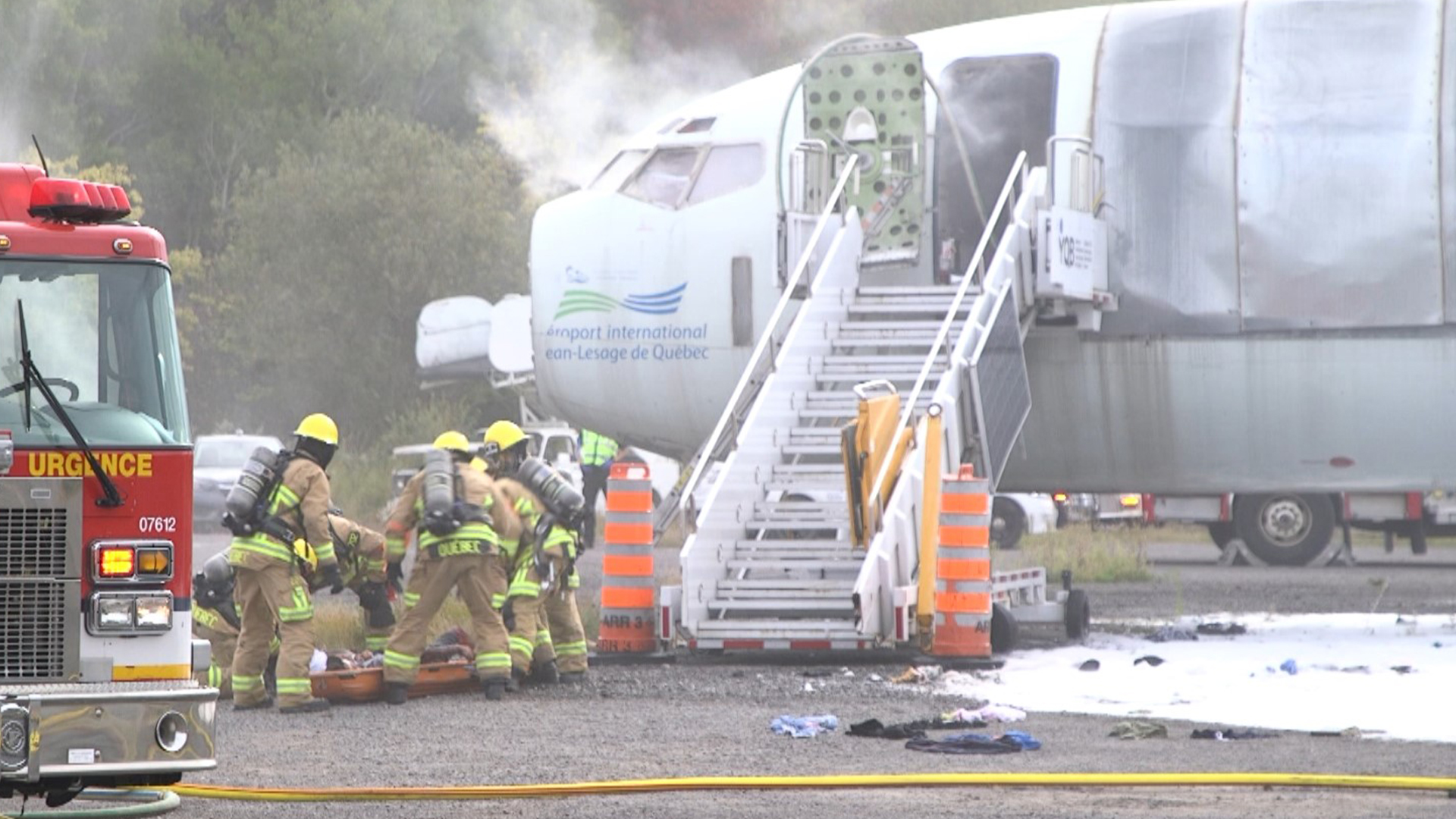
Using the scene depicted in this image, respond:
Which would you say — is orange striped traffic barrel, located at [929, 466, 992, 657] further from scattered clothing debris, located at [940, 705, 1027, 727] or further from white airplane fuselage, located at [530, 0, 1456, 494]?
white airplane fuselage, located at [530, 0, 1456, 494]

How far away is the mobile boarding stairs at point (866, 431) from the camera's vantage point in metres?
14.3

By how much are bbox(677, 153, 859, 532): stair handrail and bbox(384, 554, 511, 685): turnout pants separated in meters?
2.39

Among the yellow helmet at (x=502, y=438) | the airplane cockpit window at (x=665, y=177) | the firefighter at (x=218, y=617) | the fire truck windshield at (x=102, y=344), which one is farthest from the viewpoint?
the airplane cockpit window at (x=665, y=177)

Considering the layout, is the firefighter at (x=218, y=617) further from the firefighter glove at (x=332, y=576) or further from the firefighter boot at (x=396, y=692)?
the firefighter boot at (x=396, y=692)

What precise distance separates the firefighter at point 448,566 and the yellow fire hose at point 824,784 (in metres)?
3.14

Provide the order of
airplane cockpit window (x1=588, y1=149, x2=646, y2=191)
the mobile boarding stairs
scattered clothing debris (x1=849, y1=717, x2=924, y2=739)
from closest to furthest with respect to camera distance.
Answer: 1. scattered clothing debris (x1=849, y1=717, x2=924, y2=739)
2. the mobile boarding stairs
3. airplane cockpit window (x1=588, y1=149, x2=646, y2=191)

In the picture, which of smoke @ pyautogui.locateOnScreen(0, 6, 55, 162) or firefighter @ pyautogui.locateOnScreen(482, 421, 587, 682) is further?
smoke @ pyautogui.locateOnScreen(0, 6, 55, 162)

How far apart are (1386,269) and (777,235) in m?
4.15

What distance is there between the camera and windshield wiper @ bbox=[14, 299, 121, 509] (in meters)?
7.46

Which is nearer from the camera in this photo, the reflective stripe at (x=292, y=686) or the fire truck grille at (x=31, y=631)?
the fire truck grille at (x=31, y=631)

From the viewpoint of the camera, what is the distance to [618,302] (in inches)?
683

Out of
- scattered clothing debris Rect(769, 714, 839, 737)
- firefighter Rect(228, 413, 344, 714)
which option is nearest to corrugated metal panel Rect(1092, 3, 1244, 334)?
scattered clothing debris Rect(769, 714, 839, 737)

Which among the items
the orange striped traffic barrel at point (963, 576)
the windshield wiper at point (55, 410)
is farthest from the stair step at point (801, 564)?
the windshield wiper at point (55, 410)

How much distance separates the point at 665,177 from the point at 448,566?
559 centimetres
